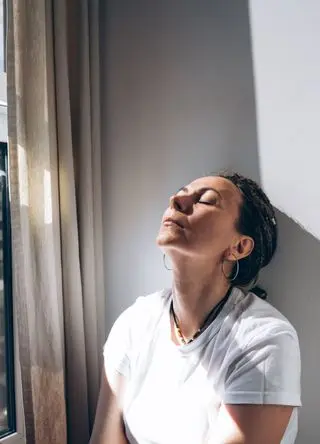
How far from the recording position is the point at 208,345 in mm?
1175

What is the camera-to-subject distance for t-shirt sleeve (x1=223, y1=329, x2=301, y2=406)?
39.9 inches

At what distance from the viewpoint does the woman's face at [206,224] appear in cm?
118

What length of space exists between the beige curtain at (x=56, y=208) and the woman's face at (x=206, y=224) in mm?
402

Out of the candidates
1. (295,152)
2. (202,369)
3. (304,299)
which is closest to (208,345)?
(202,369)

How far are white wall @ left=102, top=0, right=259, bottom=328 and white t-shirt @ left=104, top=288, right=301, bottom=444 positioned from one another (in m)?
0.31

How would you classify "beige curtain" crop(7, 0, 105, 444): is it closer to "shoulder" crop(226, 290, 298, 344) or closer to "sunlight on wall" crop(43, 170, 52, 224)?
"sunlight on wall" crop(43, 170, 52, 224)

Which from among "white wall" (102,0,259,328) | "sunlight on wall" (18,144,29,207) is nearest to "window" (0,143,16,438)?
"sunlight on wall" (18,144,29,207)

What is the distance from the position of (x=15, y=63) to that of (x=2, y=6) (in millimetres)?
237

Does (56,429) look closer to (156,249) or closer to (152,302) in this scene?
(152,302)

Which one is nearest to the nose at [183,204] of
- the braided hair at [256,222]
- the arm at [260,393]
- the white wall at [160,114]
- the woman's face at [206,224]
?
the woman's face at [206,224]

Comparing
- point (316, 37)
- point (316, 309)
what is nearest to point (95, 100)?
point (316, 37)

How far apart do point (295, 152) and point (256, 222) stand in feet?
0.72

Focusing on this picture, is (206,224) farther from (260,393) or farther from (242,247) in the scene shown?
(260,393)

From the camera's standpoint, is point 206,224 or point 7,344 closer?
point 206,224
